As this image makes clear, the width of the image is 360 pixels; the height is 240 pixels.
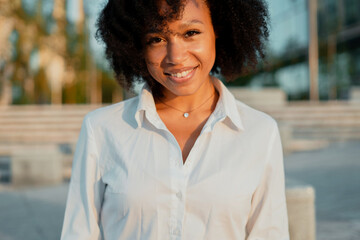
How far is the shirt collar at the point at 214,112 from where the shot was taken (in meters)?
1.79

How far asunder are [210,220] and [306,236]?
1785 mm

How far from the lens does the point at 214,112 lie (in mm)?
1854

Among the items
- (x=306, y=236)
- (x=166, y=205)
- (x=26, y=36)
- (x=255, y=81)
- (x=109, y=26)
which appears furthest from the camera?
(x=255, y=81)

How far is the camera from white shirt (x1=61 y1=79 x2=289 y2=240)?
65.4 inches

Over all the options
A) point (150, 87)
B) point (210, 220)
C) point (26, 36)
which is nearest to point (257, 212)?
point (210, 220)

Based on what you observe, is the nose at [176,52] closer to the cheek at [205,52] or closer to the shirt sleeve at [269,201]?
the cheek at [205,52]

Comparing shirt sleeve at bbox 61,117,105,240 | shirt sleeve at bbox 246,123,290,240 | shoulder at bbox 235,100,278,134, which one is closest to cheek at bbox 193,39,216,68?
shoulder at bbox 235,100,278,134

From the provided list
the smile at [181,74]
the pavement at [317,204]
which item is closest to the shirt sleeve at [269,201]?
the smile at [181,74]

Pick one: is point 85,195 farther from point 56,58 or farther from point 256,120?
point 56,58

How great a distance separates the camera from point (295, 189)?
3213 millimetres

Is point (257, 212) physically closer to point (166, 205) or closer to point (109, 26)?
point (166, 205)

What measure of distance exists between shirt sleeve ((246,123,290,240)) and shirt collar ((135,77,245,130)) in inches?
6.9

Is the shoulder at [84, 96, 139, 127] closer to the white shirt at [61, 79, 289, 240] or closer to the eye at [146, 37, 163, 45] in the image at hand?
the white shirt at [61, 79, 289, 240]

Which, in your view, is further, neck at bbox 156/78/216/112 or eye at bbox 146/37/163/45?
neck at bbox 156/78/216/112
